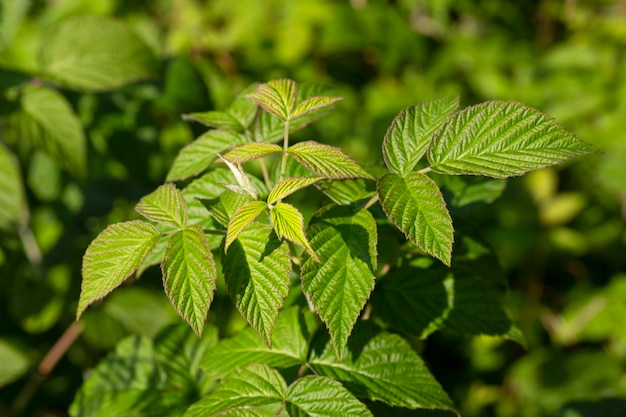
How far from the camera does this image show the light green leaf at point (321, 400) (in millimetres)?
916

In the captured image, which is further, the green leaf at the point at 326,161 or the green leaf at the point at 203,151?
→ the green leaf at the point at 203,151

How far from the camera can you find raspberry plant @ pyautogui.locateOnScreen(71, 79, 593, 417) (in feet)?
3.03

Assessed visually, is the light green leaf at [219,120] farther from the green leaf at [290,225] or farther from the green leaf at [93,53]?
the green leaf at [93,53]

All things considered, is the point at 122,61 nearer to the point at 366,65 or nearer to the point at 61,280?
the point at 61,280

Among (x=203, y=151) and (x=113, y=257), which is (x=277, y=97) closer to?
(x=203, y=151)

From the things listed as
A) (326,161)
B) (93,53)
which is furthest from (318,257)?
(93,53)

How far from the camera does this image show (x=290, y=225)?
90 centimetres

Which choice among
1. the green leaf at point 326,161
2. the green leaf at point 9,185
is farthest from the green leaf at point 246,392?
the green leaf at point 9,185

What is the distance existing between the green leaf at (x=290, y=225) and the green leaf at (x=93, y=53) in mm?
976

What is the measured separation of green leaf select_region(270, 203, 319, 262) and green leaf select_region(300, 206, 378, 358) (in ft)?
0.14

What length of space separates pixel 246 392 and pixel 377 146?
74.8 inches

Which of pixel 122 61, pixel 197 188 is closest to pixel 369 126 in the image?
pixel 122 61

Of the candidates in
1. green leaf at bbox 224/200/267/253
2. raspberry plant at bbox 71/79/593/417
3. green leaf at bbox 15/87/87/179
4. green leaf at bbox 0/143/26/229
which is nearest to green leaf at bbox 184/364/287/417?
raspberry plant at bbox 71/79/593/417

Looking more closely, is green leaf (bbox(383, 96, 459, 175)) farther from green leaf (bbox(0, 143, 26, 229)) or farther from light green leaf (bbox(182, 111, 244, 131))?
green leaf (bbox(0, 143, 26, 229))
